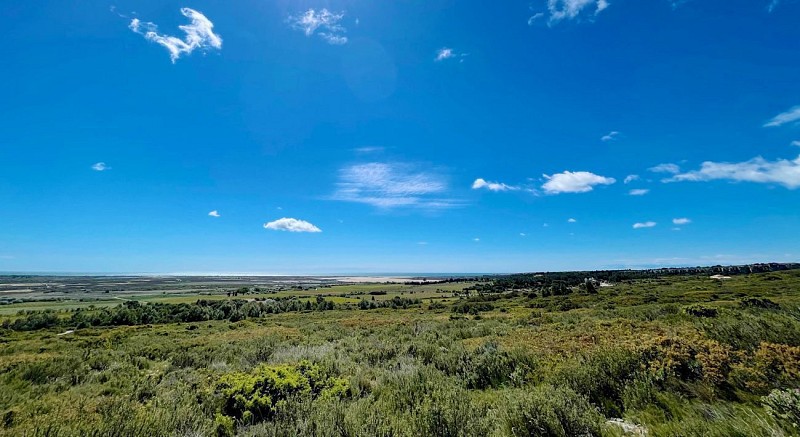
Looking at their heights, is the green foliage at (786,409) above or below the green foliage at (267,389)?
above

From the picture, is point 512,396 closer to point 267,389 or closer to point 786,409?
point 786,409

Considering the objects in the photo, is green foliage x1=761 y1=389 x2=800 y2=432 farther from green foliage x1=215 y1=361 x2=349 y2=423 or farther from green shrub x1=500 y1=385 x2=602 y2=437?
green foliage x1=215 y1=361 x2=349 y2=423

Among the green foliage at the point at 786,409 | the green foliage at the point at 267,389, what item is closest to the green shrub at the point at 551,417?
the green foliage at the point at 786,409

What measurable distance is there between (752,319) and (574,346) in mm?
3573

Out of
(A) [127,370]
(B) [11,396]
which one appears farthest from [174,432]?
(A) [127,370]

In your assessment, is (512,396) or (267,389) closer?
(512,396)

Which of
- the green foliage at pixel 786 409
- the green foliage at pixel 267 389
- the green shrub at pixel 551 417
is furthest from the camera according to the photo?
the green foliage at pixel 267 389

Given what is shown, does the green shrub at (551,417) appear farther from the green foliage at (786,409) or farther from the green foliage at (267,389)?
the green foliage at (267,389)

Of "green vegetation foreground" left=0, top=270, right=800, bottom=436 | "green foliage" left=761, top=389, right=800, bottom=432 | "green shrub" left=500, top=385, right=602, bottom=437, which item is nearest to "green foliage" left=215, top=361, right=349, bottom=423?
"green vegetation foreground" left=0, top=270, right=800, bottom=436

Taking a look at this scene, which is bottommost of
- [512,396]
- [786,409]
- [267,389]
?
[267,389]

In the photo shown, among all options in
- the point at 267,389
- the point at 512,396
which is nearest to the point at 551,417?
the point at 512,396

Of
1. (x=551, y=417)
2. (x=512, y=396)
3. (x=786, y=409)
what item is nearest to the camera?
(x=786, y=409)

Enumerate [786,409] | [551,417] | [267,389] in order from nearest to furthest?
[786,409] → [551,417] → [267,389]

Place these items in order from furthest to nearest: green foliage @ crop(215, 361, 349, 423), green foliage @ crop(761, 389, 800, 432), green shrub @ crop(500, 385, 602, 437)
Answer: green foliage @ crop(215, 361, 349, 423)
green shrub @ crop(500, 385, 602, 437)
green foliage @ crop(761, 389, 800, 432)
